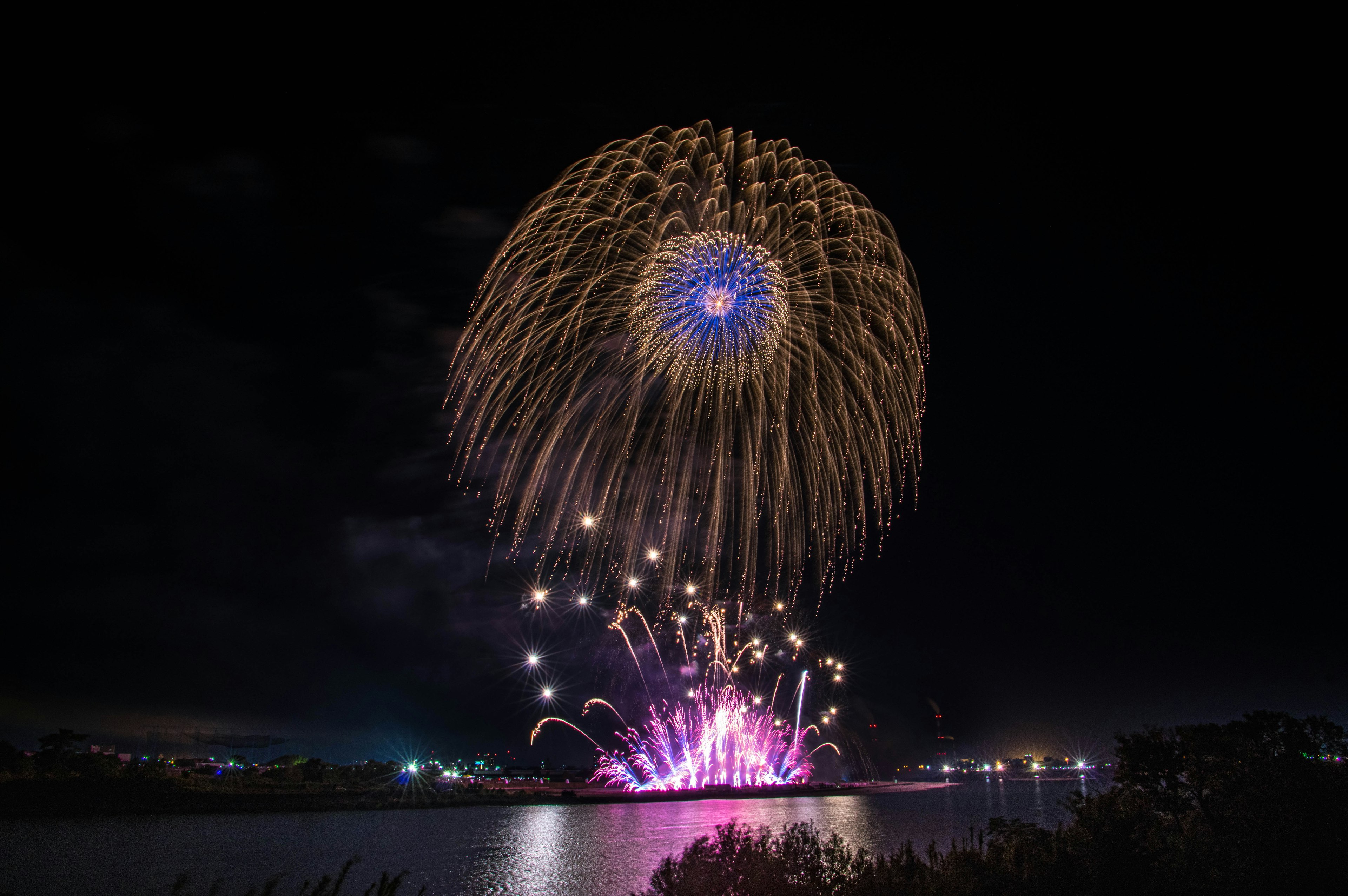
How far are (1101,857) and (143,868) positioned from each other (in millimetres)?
27898

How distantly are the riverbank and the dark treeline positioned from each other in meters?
45.7

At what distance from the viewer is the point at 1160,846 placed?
15562 mm

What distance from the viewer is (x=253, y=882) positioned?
70.2ft

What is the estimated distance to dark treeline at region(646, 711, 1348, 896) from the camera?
1362 centimetres

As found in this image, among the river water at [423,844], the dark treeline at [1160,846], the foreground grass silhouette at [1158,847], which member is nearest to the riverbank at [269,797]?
the river water at [423,844]

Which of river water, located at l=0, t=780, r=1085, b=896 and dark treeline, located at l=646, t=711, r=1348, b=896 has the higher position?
dark treeline, located at l=646, t=711, r=1348, b=896

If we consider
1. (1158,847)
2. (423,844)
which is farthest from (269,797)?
(1158,847)

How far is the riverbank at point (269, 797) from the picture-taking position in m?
43.9

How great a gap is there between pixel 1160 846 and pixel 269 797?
56.9 metres

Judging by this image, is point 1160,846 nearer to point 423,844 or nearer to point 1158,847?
point 1158,847

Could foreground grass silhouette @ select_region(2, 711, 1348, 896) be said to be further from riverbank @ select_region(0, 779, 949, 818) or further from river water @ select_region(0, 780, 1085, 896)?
riverbank @ select_region(0, 779, 949, 818)

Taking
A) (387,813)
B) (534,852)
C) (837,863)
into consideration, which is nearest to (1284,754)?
(837,863)

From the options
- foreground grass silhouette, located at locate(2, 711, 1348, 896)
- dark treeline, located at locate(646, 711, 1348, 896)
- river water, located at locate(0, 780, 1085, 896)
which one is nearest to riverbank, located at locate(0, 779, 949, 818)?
river water, located at locate(0, 780, 1085, 896)

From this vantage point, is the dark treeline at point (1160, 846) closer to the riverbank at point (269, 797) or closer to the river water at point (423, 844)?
the river water at point (423, 844)
